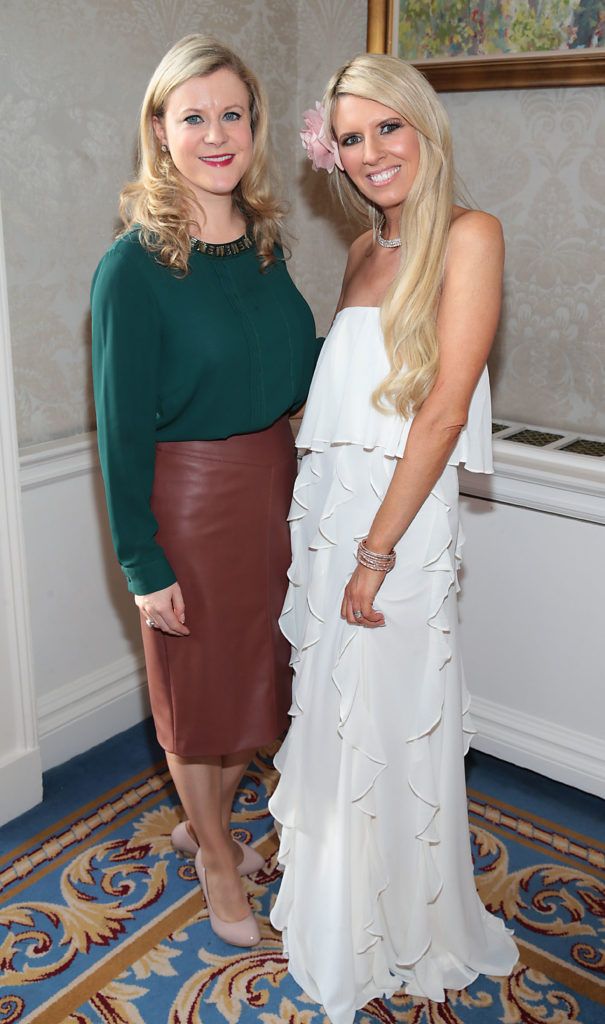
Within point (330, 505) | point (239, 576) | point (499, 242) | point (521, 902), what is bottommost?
point (521, 902)

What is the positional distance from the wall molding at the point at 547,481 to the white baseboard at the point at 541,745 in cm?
63

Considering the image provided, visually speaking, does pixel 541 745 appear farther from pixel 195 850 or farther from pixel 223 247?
pixel 223 247

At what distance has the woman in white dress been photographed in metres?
1.69

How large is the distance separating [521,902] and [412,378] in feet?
4.39

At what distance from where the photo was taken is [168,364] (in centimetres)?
185

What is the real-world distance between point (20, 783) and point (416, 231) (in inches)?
69.6

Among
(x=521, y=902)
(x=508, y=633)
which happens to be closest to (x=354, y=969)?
(x=521, y=902)

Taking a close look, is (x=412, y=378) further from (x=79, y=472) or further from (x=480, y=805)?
(x=480, y=805)

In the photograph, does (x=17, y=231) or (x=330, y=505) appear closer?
(x=330, y=505)

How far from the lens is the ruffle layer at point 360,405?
5.82 feet

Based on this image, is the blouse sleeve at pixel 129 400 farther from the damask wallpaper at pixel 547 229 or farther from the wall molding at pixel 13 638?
the damask wallpaper at pixel 547 229

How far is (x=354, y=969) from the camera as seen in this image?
1955mm

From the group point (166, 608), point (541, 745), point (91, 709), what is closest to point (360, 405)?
point (166, 608)

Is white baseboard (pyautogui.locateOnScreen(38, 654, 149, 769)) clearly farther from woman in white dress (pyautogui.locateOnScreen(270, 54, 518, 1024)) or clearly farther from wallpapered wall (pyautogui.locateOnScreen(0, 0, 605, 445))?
woman in white dress (pyautogui.locateOnScreen(270, 54, 518, 1024))
